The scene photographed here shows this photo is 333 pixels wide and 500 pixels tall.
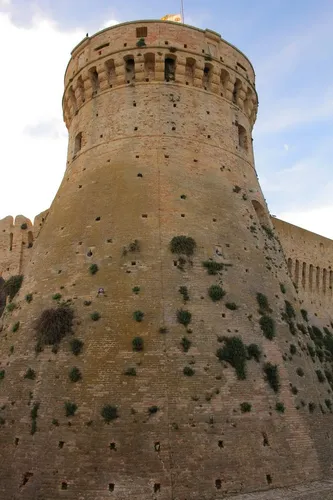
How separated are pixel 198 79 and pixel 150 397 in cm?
1093

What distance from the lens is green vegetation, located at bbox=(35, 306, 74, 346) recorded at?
11.2 meters

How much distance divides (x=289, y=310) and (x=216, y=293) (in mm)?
2903

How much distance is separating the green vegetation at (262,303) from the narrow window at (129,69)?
864cm

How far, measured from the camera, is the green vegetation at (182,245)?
40.0 ft

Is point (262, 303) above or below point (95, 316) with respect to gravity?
above

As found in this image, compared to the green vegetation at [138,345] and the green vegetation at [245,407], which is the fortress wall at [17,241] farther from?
the green vegetation at [245,407]

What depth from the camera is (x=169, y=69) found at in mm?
15312

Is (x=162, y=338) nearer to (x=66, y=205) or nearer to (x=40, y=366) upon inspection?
(x=40, y=366)

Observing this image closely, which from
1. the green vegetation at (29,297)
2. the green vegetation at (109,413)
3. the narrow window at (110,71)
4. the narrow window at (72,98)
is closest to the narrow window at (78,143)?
the narrow window at (72,98)

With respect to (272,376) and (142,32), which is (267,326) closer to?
(272,376)

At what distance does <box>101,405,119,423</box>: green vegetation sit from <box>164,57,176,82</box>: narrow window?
35.7 feet

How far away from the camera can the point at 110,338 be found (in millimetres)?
10766

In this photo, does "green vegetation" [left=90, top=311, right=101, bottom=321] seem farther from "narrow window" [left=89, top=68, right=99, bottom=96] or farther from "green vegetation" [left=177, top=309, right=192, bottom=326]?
"narrow window" [left=89, top=68, right=99, bottom=96]

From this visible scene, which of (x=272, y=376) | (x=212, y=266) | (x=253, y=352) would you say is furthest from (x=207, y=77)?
(x=272, y=376)
